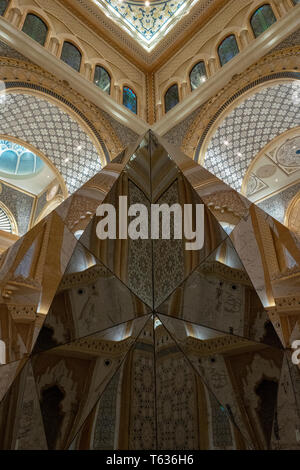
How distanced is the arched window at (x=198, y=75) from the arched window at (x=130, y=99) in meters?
1.34

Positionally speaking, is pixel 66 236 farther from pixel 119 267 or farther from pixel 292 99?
pixel 292 99

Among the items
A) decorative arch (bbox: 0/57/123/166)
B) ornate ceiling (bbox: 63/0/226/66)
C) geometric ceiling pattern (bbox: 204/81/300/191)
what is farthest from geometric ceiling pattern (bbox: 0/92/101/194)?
ornate ceiling (bbox: 63/0/226/66)

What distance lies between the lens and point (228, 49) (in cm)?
613

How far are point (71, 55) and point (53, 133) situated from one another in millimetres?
1823

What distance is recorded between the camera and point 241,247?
1.83m

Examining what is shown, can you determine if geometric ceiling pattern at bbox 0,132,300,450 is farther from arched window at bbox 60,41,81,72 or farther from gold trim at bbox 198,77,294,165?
arched window at bbox 60,41,81,72

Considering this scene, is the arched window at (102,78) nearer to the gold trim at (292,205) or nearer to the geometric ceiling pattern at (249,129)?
the geometric ceiling pattern at (249,129)

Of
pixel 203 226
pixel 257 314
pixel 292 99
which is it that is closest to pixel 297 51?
pixel 292 99

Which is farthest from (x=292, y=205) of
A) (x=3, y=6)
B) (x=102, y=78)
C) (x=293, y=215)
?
(x=3, y=6)

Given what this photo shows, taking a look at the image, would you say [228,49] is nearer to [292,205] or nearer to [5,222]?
[292,205]

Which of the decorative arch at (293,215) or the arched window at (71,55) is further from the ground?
the arched window at (71,55)

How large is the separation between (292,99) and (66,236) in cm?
476

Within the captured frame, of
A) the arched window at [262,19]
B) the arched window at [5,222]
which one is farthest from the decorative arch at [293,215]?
the arched window at [5,222]

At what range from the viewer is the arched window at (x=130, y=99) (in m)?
6.87
